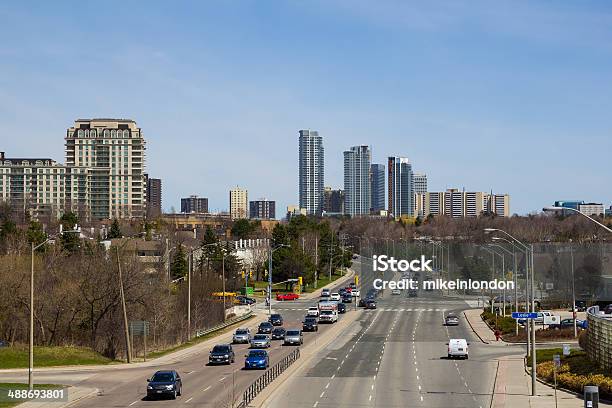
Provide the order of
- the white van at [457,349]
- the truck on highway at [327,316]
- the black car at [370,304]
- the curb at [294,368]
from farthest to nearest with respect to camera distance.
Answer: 1. the black car at [370,304]
2. the truck on highway at [327,316]
3. the white van at [457,349]
4. the curb at [294,368]

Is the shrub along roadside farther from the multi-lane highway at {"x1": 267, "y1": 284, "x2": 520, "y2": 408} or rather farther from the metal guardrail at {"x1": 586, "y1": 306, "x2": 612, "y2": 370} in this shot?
the multi-lane highway at {"x1": 267, "y1": 284, "x2": 520, "y2": 408}

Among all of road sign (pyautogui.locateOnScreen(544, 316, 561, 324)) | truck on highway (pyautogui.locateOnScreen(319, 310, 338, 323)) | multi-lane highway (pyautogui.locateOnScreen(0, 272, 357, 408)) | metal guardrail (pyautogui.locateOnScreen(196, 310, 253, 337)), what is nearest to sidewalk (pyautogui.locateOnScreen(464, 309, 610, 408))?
multi-lane highway (pyautogui.locateOnScreen(0, 272, 357, 408))

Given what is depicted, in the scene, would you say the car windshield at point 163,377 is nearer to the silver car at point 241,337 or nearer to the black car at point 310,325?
the silver car at point 241,337

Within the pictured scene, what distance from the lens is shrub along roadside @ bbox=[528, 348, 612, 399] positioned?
4141 cm

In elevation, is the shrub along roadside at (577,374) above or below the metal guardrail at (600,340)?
below

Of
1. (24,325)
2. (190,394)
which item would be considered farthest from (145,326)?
(190,394)

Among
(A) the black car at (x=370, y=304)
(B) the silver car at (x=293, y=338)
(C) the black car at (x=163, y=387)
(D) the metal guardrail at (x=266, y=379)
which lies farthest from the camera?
(A) the black car at (x=370, y=304)

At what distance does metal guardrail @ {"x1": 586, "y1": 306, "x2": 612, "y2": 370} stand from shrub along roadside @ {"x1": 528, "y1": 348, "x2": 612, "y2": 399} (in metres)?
0.40

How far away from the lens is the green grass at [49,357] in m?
58.0

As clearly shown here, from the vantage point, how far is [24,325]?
67.5m

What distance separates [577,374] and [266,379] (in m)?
15.1

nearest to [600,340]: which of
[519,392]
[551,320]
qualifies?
[519,392]

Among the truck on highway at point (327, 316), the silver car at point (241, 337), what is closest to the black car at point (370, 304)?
the truck on highway at point (327, 316)

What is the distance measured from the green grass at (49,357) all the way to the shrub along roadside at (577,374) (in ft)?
86.6
